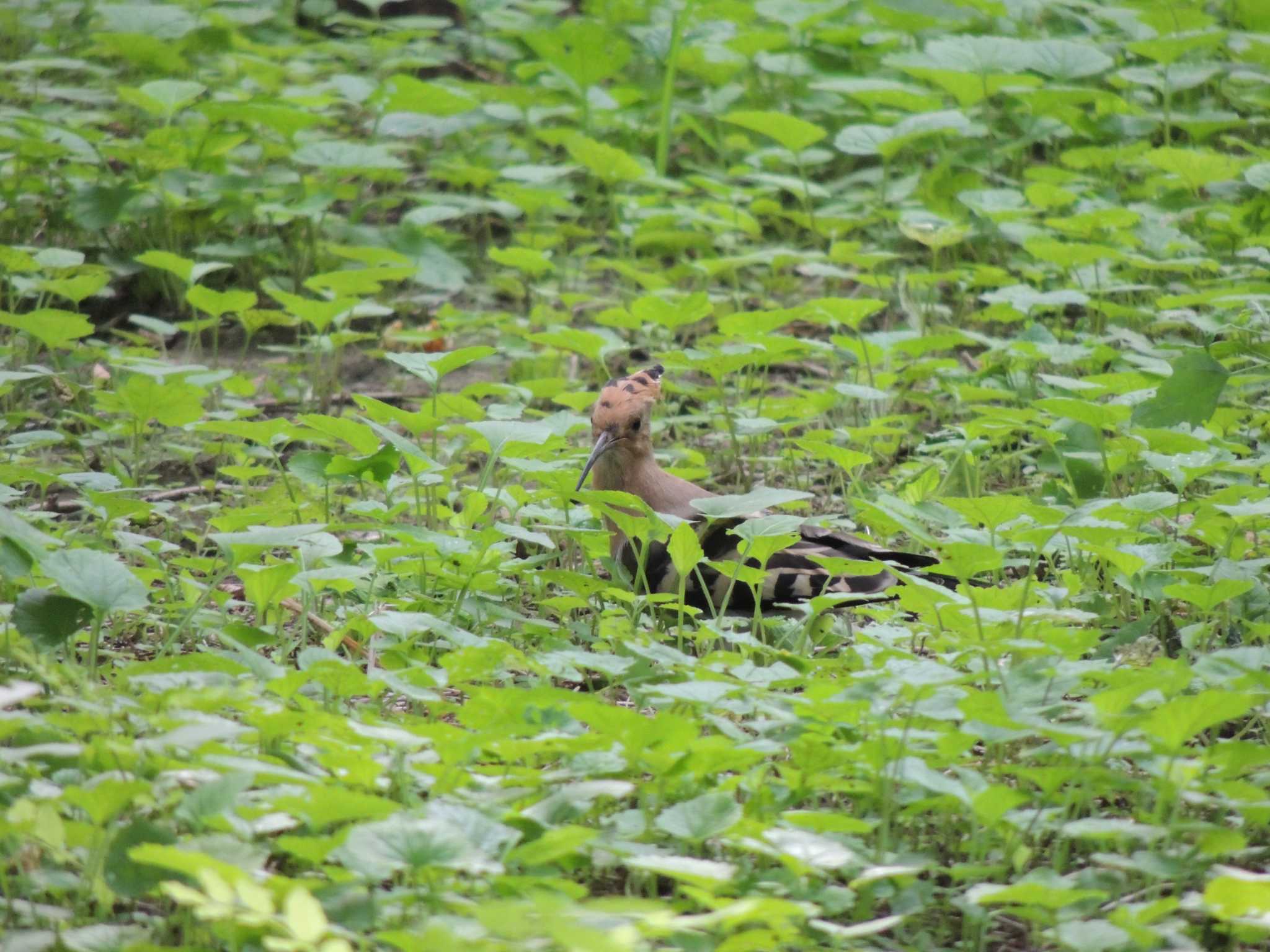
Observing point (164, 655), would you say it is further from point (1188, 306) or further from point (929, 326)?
point (1188, 306)

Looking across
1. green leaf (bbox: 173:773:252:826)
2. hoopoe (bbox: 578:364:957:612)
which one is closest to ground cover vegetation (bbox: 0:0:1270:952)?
green leaf (bbox: 173:773:252:826)

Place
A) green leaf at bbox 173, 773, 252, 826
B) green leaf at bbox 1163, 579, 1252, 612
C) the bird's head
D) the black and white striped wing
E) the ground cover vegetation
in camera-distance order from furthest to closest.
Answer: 1. the bird's head
2. the black and white striped wing
3. green leaf at bbox 1163, 579, 1252, 612
4. the ground cover vegetation
5. green leaf at bbox 173, 773, 252, 826

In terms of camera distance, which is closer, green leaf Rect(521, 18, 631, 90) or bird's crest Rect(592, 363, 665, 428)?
bird's crest Rect(592, 363, 665, 428)

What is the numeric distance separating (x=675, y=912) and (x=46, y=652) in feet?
5.20

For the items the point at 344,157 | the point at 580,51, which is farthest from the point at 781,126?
the point at 344,157

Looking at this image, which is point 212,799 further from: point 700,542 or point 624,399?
point 624,399

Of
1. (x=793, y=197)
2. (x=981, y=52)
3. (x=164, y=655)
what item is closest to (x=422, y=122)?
(x=793, y=197)

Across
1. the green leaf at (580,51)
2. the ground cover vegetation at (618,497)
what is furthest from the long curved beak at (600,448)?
the green leaf at (580,51)

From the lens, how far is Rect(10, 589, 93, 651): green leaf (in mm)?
3121

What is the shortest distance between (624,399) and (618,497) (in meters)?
1.20

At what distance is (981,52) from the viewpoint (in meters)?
7.08

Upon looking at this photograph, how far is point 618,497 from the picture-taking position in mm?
3693

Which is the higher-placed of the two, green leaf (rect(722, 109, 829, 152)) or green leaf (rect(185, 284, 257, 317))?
green leaf (rect(722, 109, 829, 152))

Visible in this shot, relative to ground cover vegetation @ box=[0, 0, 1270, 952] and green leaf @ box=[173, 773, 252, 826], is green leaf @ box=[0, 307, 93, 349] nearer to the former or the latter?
ground cover vegetation @ box=[0, 0, 1270, 952]
